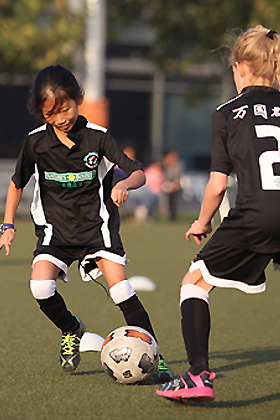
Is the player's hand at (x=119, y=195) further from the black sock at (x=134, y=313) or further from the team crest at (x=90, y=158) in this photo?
the black sock at (x=134, y=313)

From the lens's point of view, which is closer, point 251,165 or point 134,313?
point 251,165

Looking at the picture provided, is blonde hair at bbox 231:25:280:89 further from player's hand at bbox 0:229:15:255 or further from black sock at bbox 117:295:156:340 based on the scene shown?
player's hand at bbox 0:229:15:255

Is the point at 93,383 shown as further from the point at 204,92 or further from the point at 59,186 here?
the point at 204,92

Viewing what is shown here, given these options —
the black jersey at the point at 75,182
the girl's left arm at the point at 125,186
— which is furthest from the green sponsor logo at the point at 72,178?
the girl's left arm at the point at 125,186

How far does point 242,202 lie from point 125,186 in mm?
727

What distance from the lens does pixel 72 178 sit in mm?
4426

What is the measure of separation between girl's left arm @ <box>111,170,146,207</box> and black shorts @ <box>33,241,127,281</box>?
367 millimetres

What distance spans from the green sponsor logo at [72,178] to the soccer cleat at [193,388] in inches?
55.5

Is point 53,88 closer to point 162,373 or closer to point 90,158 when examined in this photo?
point 90,158

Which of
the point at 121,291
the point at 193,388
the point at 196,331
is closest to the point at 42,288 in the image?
the point at 121,291

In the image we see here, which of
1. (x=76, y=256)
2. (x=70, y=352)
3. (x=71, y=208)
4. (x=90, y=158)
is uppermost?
(x=90, y=158)

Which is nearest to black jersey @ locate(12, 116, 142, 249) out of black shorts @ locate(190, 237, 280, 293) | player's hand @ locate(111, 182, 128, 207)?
player's hand @ locate(111, 182, 128, 207)

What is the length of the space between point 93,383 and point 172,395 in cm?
79

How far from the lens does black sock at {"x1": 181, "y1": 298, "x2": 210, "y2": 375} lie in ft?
11.8
